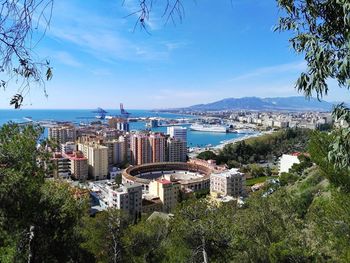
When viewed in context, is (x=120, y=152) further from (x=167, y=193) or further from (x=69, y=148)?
(x=167, y=193)

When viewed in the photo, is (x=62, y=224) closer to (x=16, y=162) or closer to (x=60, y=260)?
(x=60, y=260)

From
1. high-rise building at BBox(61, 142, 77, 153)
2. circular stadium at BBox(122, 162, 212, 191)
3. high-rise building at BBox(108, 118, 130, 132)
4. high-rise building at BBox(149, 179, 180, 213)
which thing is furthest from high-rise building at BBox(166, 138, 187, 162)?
high-rise building at BBox(108, 118, 130, 132)

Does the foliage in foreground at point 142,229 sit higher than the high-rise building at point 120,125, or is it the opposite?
the foliage in foreground at point 142,229

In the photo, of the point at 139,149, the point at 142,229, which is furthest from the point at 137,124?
the point at 142,229

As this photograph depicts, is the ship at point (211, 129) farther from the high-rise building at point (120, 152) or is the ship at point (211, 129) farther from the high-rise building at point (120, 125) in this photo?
the high-rise building at point (120, 152)

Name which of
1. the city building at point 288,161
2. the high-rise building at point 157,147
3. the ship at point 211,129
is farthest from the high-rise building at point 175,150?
the ship at point 211,129

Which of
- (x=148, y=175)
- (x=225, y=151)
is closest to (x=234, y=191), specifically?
(x=148, y=175)

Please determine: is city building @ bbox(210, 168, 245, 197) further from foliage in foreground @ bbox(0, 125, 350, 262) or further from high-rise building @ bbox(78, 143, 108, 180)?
foliage in foreground @ bbox(0, 125, 350, 262)
